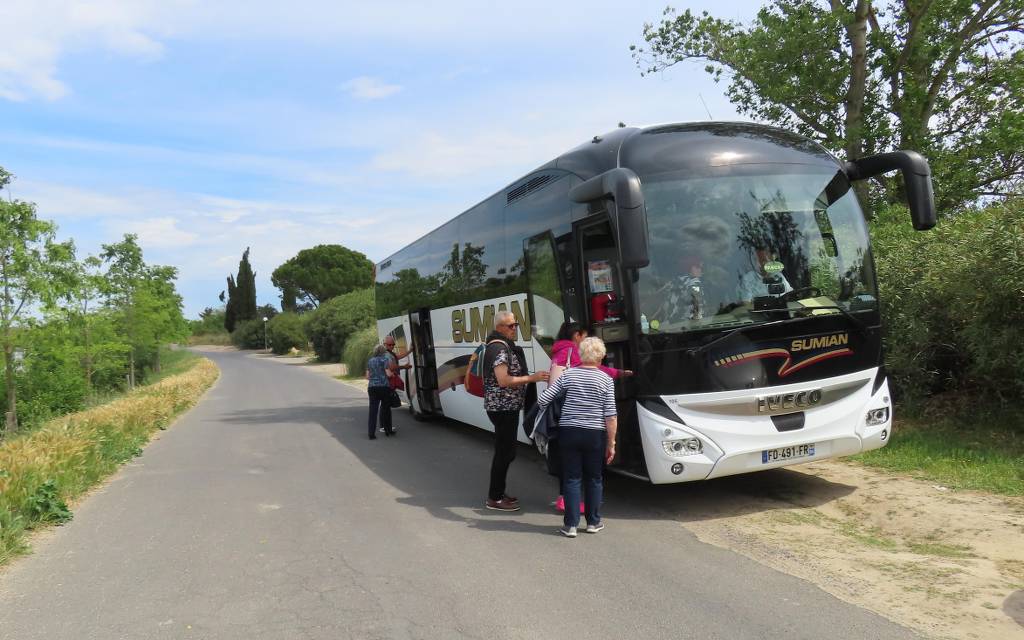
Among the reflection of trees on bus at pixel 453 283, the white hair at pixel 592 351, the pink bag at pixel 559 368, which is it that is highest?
the reflection of trees on bus at pixel 453 283

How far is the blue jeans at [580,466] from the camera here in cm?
591

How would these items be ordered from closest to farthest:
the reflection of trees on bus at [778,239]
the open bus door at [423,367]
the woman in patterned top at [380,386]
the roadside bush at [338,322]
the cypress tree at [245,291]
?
the reflection of trees on bus at [778,239], the woman in patterned top at [380,386], the open bus door at [423,367], the roadside bush at [338,322], the cypress tree at [245,291]

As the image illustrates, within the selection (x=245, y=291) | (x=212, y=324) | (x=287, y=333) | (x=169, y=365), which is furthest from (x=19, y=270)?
(x=212, y=324)

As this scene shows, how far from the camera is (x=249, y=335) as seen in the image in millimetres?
92750

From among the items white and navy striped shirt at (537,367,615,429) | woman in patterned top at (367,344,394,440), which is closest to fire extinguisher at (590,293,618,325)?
white and navy striped shirt at (537,367,615,429)

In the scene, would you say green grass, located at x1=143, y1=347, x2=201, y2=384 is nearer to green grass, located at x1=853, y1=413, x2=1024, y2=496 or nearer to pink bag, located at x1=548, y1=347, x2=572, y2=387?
pink bag, located at x1=548, y1=347, x2=572, y2=387

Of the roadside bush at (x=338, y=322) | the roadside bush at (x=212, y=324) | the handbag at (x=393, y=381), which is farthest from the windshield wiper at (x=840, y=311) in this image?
the roadside bush at (x=212, y=324)

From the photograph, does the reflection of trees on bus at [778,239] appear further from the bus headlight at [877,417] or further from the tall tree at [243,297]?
the tall tree at [243,297]

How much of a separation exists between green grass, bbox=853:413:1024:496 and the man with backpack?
155 inches

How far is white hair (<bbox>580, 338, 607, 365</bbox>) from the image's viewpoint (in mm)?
5895

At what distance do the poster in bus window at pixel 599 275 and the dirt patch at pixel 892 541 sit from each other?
2157 millimetres

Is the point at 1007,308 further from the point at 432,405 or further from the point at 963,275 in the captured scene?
the point at 432,405

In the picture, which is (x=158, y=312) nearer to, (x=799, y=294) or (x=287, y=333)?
(x=799, y=294)

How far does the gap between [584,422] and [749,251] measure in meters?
2.07
